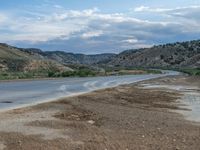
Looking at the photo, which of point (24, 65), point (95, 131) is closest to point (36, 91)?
point (95, 131)

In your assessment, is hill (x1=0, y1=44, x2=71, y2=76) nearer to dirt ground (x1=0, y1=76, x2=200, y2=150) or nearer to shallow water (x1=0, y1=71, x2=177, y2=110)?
shallow water (x1=0, y1=71, x2=177, y2=110)

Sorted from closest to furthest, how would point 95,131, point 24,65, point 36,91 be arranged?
1. point 95,131
2. point 36,91
3. point 24,65

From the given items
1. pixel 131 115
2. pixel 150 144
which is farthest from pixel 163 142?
pixel 131 115

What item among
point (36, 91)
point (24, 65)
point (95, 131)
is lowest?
point (24, 65)

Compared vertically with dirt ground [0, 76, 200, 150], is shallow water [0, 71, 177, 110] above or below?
below

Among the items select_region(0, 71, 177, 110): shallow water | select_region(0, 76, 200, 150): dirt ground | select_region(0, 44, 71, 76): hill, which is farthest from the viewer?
select_region(0, 44, 71, 76): hill

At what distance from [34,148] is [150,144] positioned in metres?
3.21

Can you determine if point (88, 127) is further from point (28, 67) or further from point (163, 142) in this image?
point (28, 67)

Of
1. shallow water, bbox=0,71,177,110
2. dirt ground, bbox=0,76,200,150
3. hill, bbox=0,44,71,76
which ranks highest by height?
dirt ground, bbox=0,76,200,150

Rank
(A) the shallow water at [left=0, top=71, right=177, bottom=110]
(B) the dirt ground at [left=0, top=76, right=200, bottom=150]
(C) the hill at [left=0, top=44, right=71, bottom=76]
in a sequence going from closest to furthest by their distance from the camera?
(B) the dirt ground at [left=0, top=76, right=200, bottom=150] → (A) the shallow water at [left=0, top=71, right=177, bottom=110] → (C) the hill at [left=0, top=44, right=71, bottom=76]

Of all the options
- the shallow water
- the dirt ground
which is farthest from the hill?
the dirt ground

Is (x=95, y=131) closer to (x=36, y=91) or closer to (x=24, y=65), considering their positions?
(x=36, y=91)

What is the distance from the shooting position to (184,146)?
14.2m

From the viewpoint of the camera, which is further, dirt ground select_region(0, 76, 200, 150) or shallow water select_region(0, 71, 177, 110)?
shallow water select_region(0, 71, 177, 110)
